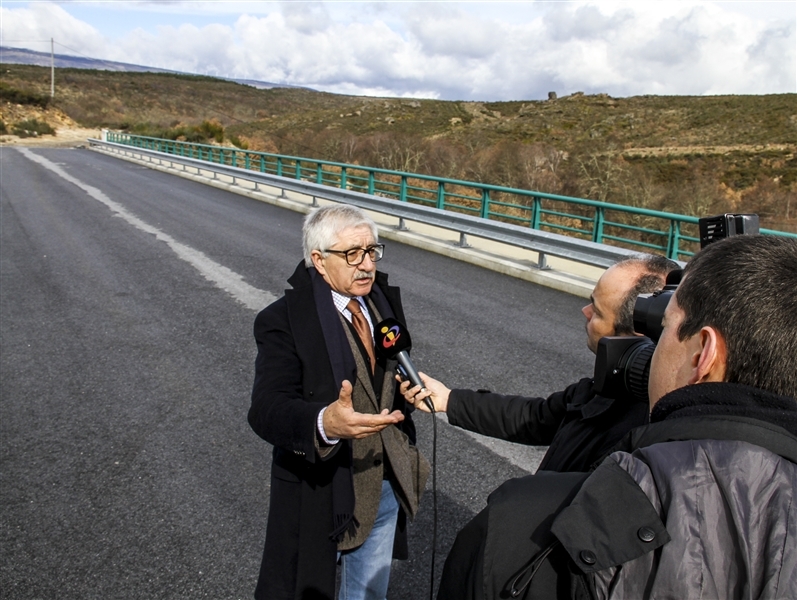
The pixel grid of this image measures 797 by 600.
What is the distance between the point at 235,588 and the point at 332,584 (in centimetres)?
89

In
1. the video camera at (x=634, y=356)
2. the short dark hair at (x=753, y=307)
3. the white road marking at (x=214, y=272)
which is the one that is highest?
the short dark hair at (x=753, y=307)

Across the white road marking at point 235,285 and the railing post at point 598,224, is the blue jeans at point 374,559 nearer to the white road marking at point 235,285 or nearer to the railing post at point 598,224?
the white road marking at point 235,285

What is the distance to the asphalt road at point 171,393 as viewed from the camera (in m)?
3.27

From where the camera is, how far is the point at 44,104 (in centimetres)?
7131

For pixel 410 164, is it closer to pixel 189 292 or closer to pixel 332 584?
pixel 189 292

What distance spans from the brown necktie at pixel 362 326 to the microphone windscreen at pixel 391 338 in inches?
8.2

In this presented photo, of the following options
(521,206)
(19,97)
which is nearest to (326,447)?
(521,206)

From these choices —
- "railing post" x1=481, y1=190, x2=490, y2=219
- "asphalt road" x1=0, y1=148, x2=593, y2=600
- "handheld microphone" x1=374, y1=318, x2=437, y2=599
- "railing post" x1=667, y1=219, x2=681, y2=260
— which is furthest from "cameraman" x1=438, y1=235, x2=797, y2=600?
"railing post" x1=481, y1=190, x2=490, y2=219

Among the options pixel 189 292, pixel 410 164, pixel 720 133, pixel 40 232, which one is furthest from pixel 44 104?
pixel 189 292


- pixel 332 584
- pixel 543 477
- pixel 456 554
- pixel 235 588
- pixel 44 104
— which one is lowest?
pixel 235 588

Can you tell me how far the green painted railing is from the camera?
9.59 m

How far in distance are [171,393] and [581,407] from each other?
4044 millimetres

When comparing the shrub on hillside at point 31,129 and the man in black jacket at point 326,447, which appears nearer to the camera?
the man in black jacket at point 326,447

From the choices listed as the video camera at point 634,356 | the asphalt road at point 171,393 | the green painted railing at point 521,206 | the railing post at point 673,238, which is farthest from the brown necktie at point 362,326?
the railing post at point 673,238
